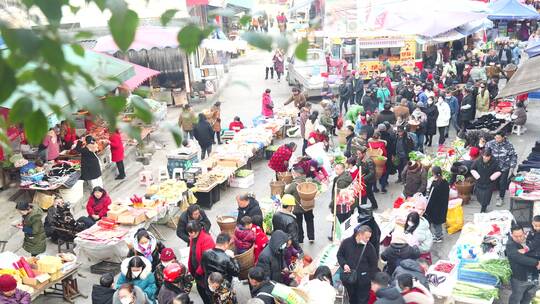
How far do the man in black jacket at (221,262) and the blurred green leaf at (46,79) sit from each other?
5790 millimetres

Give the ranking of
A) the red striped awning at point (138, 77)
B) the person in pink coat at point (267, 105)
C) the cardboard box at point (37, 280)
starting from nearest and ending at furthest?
the cardboard box at point (37, 280) → the red striped awning at point (138, 77) → the person in pink coat at point (267, 105)

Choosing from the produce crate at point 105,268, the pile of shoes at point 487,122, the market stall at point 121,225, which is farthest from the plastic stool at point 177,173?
the pile of shoes at point 487,122

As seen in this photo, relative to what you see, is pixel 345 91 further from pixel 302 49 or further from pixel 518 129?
pixel 302 49

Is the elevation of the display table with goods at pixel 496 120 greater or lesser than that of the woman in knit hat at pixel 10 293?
lesser

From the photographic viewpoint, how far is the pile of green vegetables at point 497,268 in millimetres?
8195

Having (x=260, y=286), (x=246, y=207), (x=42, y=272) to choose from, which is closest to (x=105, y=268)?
(x=42, y=272)

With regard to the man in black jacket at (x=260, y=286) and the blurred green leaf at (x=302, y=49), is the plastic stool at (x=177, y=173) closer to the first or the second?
the man in black jacket at (x=260, y=286)

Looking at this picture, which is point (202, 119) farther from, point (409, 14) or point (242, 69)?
point (242, 69)

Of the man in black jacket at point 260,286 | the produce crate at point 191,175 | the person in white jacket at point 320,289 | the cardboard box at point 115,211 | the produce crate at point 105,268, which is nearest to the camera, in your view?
the man in black jacket at point 260,286

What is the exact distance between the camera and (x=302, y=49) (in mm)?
2188

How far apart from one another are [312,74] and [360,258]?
15.2 metres

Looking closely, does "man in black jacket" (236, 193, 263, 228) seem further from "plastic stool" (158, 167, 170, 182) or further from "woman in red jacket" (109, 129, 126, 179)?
"woman in red jacket" (109, 129, 126, 179)

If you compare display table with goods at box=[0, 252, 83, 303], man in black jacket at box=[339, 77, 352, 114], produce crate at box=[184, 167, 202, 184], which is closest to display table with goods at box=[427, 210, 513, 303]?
display table with goods at box=[0, 252, 83, 303]

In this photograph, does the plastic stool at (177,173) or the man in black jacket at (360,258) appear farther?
the plastic stool at (177,173)
